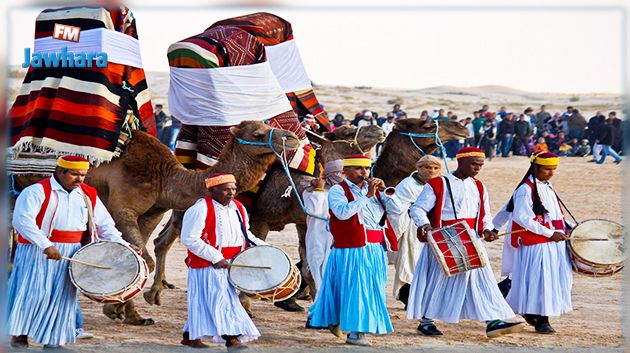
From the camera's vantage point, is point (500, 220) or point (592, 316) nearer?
point (500, 220)

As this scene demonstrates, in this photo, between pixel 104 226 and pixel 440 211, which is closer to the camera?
pixel 104 226

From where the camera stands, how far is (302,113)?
13.9 m

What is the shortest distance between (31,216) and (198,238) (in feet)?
4.19

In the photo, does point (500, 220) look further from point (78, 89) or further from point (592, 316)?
point (78, 89)

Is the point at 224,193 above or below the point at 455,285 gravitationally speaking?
above

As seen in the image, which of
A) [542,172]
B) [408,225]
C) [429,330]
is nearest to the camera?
[429,330]

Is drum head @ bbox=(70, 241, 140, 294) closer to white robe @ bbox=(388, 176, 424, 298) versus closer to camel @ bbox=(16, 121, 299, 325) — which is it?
camel @ bbox=(16, 121, 299, 325)

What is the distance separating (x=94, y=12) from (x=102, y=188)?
1672 millimetres

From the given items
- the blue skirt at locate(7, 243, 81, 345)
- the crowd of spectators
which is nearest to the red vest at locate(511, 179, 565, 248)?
the blue skirt at locate(7, 243, 81, 345)

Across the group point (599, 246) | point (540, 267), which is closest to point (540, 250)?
point (540, 267)

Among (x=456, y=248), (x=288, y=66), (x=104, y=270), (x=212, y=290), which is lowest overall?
(x=212, y=290)

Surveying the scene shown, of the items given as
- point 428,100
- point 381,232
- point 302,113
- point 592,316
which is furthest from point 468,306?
point 428,100

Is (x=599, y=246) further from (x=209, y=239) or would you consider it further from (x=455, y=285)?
(x=209, y=239)

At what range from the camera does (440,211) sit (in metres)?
10.3
